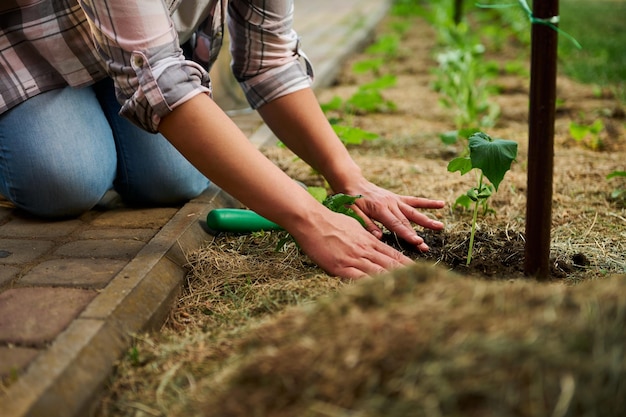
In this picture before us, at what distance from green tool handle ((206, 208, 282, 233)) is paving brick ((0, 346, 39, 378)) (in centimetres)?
79

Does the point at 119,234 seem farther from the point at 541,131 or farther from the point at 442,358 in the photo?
the point at 442,358

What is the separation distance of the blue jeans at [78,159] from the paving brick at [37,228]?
0.03 m

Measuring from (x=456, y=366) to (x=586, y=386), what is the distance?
0.19 meters

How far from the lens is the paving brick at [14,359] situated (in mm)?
1342

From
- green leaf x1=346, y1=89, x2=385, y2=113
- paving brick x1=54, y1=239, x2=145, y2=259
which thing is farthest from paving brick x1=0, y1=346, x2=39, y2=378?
green leaf x1=346, y1=89, x2=385, y2=113

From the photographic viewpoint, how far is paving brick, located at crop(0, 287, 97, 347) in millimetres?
1478

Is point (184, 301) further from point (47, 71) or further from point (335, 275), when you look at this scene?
point (47, 71)

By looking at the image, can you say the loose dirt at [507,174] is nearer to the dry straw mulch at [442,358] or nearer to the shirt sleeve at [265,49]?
the shirt sleeve at [265,49]

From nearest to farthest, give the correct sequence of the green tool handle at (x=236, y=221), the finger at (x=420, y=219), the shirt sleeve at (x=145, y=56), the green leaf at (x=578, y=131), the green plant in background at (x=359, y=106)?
the shirt sleeve at (x=145, y=56), the finger at (x=420, y=219), the green tool handle at (x=236, y=221), the green plant in background at (x=359, y=106), the green leaf at (x=578, y=131)

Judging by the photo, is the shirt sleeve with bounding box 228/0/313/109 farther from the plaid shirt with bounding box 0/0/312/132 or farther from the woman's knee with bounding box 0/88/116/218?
the woman's knee with bounding box 0/88/116/218

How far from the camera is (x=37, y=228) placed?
2197mm

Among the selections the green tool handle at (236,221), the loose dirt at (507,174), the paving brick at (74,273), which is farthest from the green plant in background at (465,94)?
the paving brick at (74,273)

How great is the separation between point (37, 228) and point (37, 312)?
67 centimetres

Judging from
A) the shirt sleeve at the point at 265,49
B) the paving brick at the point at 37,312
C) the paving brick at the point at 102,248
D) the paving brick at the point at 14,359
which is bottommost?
the paving brick at the point at 102,248
